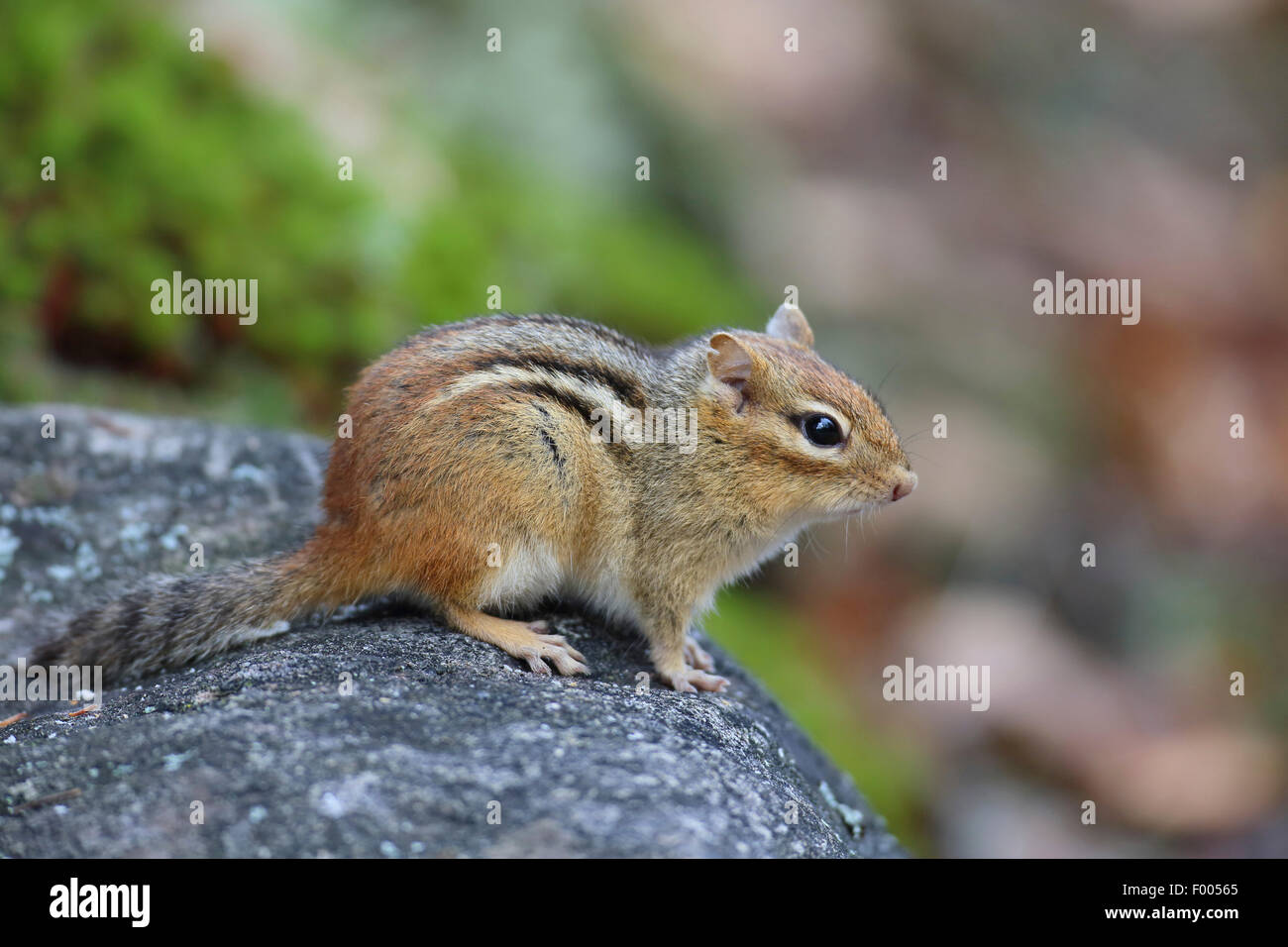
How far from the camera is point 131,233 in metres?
6.25

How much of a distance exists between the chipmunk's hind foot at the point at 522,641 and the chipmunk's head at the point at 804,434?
1032mm

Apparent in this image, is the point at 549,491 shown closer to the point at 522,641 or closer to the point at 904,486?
the point at 522,641

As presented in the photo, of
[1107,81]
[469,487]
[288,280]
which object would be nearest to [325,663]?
[469,487]

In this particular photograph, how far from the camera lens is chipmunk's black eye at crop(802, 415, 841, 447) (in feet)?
15.6

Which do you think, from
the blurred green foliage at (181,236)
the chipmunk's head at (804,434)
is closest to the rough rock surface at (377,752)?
the chipmunk's head at (804,434)

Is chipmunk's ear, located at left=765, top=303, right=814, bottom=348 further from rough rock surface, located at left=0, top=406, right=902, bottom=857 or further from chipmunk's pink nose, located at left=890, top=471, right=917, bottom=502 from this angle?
rough rock surface, located at left=0, top=406, right=902, bottom=857

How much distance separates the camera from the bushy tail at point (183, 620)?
14.1 feet

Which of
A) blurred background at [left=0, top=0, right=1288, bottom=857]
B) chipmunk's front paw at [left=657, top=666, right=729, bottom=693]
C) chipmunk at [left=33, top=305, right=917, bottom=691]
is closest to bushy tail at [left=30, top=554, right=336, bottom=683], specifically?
chipmunk at [left=33, top=305, right=917, bottom=691]

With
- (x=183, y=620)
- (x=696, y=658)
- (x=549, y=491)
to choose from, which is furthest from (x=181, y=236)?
(x=696, y=658)

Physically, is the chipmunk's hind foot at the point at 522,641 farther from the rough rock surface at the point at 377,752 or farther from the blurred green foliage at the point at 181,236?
the blurred green foliage at the point at 181,236

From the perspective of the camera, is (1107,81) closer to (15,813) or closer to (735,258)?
(735,258)

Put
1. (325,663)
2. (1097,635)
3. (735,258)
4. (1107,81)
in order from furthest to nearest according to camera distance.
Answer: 1. (1107,81)
2. (735,258)
3. (1097,635)
4. (325,663)

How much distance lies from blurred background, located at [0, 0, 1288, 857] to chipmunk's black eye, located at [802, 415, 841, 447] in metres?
2.84
